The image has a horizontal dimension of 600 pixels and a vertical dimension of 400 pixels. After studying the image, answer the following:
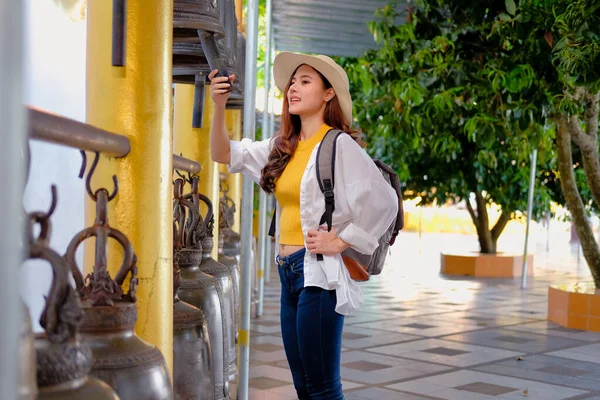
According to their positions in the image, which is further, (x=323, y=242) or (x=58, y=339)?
(x=323, y=242)

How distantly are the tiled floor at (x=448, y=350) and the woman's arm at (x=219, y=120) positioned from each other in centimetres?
269

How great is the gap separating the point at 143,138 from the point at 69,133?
0.88 m

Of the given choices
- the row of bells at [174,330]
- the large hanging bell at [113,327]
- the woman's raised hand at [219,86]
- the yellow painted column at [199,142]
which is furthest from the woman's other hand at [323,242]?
the yellow painted column at [199,142]

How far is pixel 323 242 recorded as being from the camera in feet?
10.9

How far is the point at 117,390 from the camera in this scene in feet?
5.97

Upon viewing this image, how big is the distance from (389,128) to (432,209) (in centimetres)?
2959

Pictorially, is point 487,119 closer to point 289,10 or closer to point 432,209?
point 289,10

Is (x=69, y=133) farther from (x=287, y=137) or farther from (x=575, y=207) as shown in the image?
(x=575, y=207)

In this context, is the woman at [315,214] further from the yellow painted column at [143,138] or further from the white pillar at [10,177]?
the white pillar at [10,177]

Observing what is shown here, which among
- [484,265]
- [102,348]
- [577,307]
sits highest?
[102,348]

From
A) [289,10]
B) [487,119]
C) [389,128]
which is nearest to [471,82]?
[487,119]

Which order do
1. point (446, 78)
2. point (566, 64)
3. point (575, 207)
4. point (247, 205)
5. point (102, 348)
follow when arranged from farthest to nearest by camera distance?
1. point (575, 207)
2. point (446, 78)
3. point (566, 64)
4. point (247, 205)
5. point (102, 348)

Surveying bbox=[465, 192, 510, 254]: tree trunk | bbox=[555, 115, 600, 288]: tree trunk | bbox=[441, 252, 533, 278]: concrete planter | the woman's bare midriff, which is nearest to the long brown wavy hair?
the woman's bare midriff

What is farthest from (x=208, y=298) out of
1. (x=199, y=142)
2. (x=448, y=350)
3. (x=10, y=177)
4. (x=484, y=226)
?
(x=484, y=226)
